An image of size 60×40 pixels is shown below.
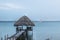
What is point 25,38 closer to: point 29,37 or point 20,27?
point 29,37

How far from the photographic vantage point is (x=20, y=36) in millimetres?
1054

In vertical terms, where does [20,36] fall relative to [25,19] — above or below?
below

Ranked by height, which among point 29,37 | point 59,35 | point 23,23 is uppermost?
point 23,23

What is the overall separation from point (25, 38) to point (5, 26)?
→ 2.11 meters

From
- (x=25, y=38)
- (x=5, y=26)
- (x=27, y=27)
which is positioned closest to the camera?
(x=25, y=38)

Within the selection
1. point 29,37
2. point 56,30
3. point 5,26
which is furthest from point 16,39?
point 56,30

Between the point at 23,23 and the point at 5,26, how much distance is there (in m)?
1.93

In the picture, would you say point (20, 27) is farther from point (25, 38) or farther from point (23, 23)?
point (25, 38)

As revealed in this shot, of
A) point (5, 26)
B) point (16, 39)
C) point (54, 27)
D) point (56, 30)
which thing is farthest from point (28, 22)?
point (54, 27)

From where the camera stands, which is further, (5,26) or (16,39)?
(5,26)

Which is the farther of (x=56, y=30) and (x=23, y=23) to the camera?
(x=56, y=30)

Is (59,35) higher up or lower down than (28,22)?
lower down

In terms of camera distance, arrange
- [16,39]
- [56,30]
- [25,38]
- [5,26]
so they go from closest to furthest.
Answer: [16,39], [25,38], [5,26], [56,30]

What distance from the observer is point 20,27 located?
1.27 meters
